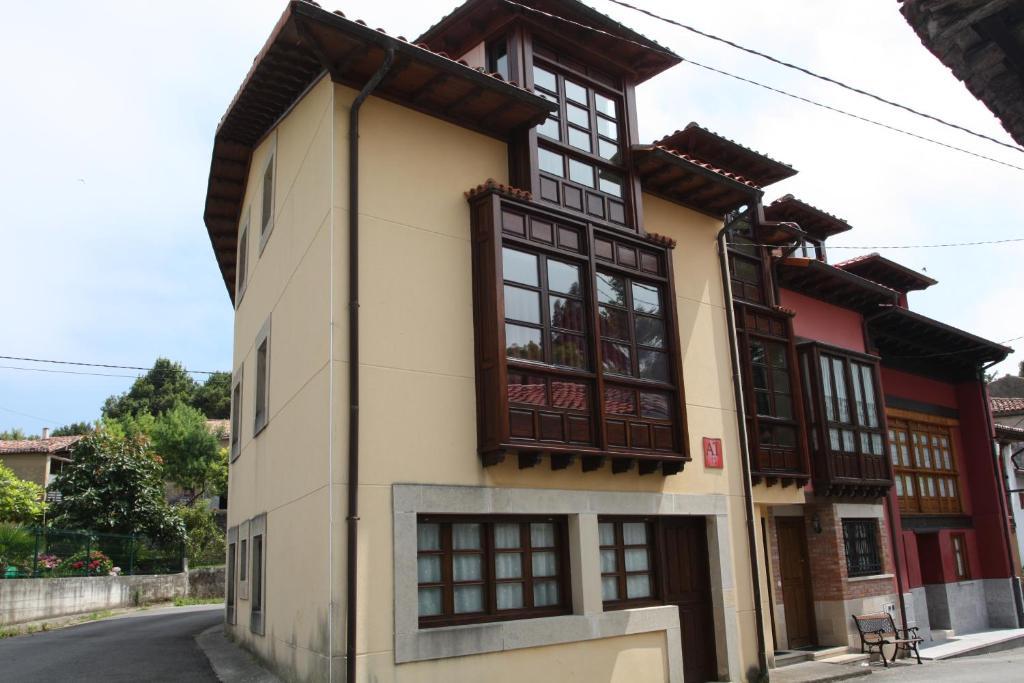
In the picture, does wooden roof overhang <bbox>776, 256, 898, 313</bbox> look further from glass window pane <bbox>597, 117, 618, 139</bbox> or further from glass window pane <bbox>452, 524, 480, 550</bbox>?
glass window pane <bbox>452, 524, 480, 550</bbox>

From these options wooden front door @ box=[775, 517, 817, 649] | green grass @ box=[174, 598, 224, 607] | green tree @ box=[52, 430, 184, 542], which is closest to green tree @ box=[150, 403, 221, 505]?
green tree @ box=[52, 430, 184, 542]

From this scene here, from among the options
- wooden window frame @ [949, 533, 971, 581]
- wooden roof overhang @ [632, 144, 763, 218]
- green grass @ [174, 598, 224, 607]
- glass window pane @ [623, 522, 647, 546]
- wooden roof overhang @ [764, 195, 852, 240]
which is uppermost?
wooden roof overhang @ [764, 195, 852, 240]

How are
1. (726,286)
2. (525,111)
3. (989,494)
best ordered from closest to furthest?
1. (525,111)
2. (726,286)
3. (989,494)

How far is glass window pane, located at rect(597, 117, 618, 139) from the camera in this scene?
1172 centimetres

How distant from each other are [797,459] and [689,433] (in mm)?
3346

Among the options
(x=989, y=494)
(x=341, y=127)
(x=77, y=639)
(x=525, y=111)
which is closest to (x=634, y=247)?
(x=525, y=111)

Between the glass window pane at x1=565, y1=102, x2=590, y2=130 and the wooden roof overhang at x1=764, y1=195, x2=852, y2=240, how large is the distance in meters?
7.67

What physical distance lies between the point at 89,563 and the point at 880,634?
18694 millimetres

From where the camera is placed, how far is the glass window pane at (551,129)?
10879 mm

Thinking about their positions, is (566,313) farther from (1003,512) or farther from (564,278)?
(1003,512)

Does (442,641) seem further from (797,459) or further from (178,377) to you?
(178,377)

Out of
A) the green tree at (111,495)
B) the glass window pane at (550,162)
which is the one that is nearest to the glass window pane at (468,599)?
the glass window pane at (550,162)

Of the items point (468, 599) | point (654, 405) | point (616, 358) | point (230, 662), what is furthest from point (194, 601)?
point (616, 358)

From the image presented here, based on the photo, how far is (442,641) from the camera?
27.0 feet
